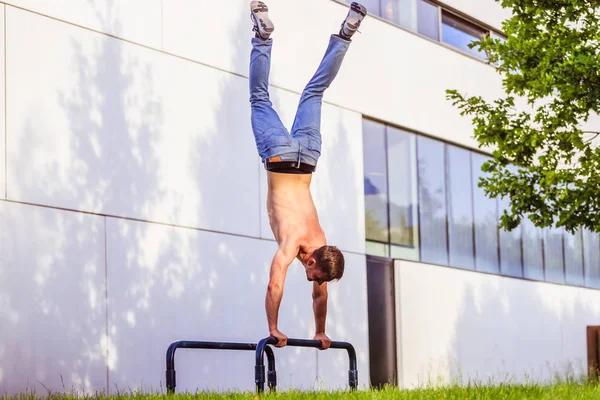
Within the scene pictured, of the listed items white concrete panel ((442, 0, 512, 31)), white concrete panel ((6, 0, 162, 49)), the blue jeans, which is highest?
white concrete panel ((442, 0, 512, 31))

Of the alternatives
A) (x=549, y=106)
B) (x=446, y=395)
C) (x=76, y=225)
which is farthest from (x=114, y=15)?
(x=446, y=395)

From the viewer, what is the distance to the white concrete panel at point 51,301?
1217 centimetres

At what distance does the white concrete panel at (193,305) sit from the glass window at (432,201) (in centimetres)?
400

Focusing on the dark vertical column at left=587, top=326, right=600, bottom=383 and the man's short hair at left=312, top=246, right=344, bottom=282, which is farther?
the dark vertical column at left=587, top=326, right=600, bottom=383

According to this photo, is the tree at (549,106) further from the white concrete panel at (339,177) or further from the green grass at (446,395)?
the green grass at (446,395)

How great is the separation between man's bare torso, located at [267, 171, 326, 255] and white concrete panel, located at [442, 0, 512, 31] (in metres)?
11.9

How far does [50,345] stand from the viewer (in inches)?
493

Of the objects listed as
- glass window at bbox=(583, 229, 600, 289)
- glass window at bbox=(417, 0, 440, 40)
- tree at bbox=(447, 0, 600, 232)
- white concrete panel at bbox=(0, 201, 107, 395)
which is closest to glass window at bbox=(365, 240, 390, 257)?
tree at bbox=(447, 0, 600, 232)

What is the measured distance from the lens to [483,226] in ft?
70.5

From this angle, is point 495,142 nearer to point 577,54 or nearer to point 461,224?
point 577,54

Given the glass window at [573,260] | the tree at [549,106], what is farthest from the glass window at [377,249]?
the glass window at [573,260]

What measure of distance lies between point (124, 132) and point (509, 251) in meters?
11.0

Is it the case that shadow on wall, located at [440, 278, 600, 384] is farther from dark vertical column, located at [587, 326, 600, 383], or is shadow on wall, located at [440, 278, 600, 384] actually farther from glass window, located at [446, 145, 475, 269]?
glass window, located at [446, 145, 475, 269]

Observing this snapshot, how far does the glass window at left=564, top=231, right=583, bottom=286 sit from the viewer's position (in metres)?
24.2
